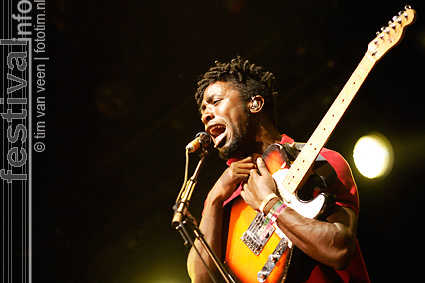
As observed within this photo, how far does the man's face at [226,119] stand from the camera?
2.96m

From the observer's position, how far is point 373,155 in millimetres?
4176

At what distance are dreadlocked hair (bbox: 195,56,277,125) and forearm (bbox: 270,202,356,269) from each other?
47.6 inches

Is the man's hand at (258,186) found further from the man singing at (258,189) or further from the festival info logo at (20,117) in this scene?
the festival info logo at (20,117)

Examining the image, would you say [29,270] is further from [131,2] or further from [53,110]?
[131,2]

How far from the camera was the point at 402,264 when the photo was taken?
3.91 meters

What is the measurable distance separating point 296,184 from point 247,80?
48.3 inches

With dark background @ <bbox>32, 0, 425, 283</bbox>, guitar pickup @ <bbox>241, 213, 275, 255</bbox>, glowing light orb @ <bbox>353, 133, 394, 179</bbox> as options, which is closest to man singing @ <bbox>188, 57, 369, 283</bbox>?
guitar pickup @ <bbox>241, 213, 275, 255</bbox>

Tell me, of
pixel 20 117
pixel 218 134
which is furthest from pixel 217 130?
pixel 20 117

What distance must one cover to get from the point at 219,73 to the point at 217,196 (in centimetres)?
107

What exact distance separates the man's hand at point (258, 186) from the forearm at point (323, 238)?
274 mm

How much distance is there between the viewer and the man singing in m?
2.12

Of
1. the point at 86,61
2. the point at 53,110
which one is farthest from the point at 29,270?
the point at 86,61

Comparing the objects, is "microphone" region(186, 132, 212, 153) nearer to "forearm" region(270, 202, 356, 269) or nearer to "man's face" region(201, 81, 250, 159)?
"man's face" region(201, 81, 250, 159)

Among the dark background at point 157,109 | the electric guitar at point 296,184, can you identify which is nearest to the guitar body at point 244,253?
the electric guitar at point 296,184
